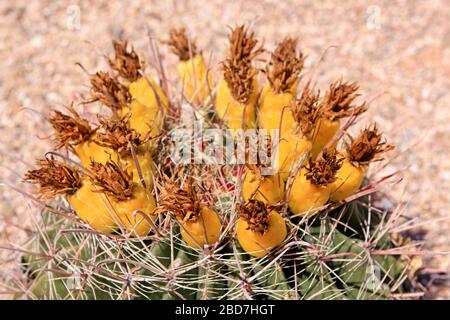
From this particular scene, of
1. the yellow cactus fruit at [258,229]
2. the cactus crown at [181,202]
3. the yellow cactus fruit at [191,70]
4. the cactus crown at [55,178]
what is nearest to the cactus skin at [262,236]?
the yellow cactus fruit at [258,229]

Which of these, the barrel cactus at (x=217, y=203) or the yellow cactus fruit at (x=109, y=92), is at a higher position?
the yellow cactus fruit at (x=109, y=92)

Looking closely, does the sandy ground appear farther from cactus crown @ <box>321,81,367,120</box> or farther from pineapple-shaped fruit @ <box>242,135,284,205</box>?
pineapple-shaped fruit @ <box>242,135,284,205</box>

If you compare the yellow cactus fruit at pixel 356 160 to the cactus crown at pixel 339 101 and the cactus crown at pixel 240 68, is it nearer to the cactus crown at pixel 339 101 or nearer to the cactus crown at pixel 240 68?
the cactus crown at pixel 339 101

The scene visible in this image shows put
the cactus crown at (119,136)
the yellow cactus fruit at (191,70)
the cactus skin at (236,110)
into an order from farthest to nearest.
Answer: the yellow cactus fruit at (191,70), the cactus skin at (236,110), the cactus crown at (119,136)

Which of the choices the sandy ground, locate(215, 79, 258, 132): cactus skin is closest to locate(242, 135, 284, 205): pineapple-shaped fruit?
locate(215, 79, 258, 132): cactus skin

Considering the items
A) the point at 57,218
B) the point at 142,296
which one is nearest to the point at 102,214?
the point at 142,296
